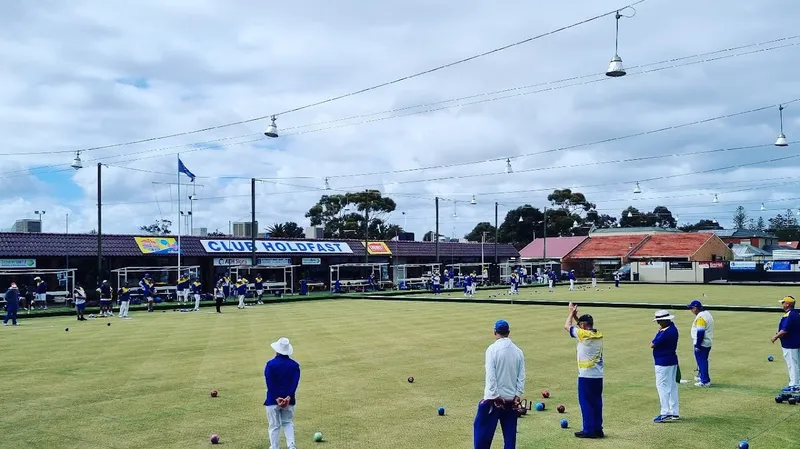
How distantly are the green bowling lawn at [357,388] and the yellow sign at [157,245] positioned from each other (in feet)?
80.9

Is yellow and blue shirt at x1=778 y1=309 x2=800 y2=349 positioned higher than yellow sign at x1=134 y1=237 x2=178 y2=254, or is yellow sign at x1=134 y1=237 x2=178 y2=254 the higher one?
yellow sign at x1=134 y1=237 x2=178 y2=254

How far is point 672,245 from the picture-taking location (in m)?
95.6

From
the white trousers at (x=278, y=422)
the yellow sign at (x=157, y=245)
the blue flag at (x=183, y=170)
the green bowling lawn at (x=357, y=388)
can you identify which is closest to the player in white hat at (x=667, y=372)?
the green bowling lawn at (x=357, y=388)

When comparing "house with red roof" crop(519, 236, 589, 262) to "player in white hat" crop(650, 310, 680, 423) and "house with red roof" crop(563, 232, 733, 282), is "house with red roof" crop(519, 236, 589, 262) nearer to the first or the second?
"house with red roof" crop(563, 232, 733, 282)

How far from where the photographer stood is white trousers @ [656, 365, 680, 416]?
11.6m

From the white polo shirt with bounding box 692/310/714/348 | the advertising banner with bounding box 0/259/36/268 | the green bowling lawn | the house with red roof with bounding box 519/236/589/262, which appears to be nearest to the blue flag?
the advertising banner with bounding box 0/259/36/268

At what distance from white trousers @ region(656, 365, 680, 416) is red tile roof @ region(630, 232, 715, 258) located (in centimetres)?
8568

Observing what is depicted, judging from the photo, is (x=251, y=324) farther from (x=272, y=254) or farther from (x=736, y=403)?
(x=272, y=254)

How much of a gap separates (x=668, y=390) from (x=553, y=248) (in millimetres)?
93671

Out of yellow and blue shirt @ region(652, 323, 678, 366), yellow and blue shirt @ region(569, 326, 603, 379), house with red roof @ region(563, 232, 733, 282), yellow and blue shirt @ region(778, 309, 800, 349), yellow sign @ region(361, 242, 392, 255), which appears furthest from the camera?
house with red roof @ region(563, 232, 733, 282)

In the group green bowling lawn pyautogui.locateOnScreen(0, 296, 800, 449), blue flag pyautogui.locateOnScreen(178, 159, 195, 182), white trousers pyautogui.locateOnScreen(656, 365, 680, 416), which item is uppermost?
blue flag pyautogui.locateOnScreen(178, 159, 195, 182)

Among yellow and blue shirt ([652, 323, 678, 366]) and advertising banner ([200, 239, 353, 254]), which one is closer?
yellow and blue shirt ([652, 323, 678, 366])

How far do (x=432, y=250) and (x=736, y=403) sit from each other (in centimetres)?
6454

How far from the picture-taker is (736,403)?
12891mm
